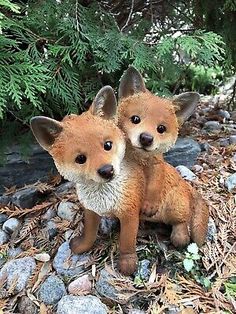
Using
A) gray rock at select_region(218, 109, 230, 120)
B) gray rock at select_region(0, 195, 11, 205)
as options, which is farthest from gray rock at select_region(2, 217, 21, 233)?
gray rock at select_region(218, 109, 230, 120)

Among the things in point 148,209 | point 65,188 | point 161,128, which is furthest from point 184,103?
point 65,188

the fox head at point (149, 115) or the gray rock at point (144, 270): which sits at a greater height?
the fox head at point (149, 115)

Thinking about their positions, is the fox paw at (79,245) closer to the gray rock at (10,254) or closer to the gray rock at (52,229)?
the gray rock at (52,229)

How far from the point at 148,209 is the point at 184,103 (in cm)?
47

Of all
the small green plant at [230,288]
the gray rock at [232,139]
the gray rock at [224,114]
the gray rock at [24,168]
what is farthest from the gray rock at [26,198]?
the gray rock at [224,114]

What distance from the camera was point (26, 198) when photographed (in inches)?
105

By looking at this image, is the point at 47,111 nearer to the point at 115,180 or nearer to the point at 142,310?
the point at 115,180

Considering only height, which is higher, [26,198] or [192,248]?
[192,248]

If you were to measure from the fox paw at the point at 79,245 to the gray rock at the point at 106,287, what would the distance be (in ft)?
0.44

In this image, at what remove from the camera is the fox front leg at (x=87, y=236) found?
205 centimetres

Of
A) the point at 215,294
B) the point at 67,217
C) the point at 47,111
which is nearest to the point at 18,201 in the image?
the point at 67,217

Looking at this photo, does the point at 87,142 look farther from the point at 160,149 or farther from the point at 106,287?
the point at 106,287

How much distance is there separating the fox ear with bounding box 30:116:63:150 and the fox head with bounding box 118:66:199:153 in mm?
277

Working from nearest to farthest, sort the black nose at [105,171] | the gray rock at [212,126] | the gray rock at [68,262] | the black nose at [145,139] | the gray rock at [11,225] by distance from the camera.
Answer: the black nose at [105,171]
the black nose at [145,139]
the gray rock at [68,262]
the gray rock at [11,225]
the gray rock at [212,126]
